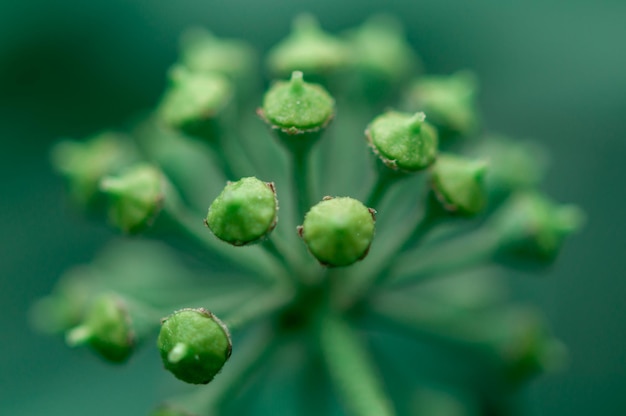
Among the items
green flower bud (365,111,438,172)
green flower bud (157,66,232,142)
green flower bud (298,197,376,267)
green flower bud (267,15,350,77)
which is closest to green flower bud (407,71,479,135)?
green flower bud (267,15,350,77)

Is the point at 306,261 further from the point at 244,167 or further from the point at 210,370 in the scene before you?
the point at 210,370

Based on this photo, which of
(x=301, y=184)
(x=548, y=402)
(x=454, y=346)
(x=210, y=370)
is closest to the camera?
(x=210, y=370)

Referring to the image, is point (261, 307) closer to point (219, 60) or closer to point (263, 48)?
point (219, 60)

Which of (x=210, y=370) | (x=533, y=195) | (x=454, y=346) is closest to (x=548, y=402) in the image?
(x=454, y=346)

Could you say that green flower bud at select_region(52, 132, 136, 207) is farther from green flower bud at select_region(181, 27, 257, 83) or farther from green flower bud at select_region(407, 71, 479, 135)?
green flower bud at select_region(407, 71, 479, 135)

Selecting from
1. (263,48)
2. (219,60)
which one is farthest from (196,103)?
(263,48)

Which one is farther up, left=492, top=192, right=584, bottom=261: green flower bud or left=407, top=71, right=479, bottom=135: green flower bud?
left=407, top=71, right=479, bottom=135: green flower bud
